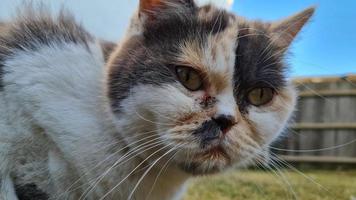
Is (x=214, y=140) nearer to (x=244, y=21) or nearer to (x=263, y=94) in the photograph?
(x=263, y=94)

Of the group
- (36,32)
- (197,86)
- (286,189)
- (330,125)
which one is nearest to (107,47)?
(36,32)

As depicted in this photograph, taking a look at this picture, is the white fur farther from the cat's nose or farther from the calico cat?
the cat's nose

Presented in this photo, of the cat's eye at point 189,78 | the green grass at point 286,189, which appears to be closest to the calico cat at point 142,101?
the cat's eye at point 189,78

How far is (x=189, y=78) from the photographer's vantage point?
0.73 m

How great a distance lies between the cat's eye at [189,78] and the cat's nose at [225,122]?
7cm

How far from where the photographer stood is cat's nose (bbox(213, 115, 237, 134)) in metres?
0.67

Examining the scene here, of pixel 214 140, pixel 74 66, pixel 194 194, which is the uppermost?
pixel 74 66

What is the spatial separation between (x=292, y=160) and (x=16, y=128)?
2.06 ft

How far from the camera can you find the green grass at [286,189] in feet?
3.62

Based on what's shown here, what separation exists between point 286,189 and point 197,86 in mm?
477

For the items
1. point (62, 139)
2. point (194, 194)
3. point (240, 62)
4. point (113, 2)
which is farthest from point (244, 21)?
point (194, 194)

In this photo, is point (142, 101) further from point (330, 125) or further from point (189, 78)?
point (330, 125)

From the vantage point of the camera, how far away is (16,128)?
84 centimetres

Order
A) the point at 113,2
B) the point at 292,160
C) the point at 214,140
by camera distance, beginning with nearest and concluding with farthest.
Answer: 1. the point at 214,140
2. the point at 113,2
3. the point at 292,160
